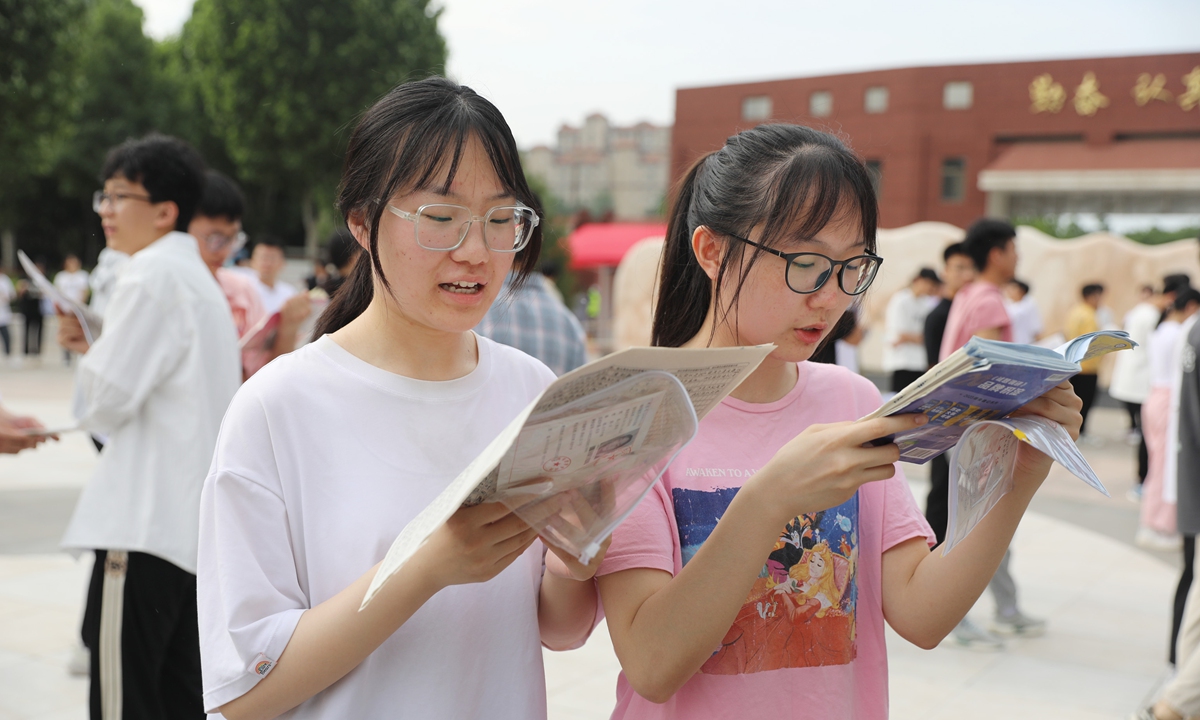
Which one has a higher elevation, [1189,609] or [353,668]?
[353,668]

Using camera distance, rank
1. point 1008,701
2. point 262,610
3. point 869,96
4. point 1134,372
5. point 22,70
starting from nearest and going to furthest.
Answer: point 262,610
point 1008,701
point 1134,372
point 22,70
point 869,96

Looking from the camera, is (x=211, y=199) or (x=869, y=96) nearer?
(x=211, y=199)

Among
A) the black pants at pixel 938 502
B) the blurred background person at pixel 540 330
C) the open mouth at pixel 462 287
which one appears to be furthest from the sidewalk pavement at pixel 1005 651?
the open mouth at pixel 462 287

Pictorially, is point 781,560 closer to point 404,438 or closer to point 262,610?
point 404,438

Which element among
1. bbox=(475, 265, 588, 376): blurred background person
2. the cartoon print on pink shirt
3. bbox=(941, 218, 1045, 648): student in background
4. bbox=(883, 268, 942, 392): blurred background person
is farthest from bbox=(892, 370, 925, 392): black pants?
the cartoon print on pink shirt

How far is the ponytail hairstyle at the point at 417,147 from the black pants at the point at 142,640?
5.32 ft

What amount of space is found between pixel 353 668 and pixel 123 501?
5.60 ft

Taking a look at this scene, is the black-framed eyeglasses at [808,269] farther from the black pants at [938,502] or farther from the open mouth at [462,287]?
the black pants at [938,502]

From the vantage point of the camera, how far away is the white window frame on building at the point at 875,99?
94.0ft

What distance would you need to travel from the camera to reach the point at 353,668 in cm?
130

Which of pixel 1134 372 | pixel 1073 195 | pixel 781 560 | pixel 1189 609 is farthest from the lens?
pixel 1073 195

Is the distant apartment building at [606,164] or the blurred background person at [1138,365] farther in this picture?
the distant apartment building at [606,164]

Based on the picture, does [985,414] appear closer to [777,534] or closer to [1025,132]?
[777,534]

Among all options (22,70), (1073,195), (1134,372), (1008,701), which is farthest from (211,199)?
(1073,195)
